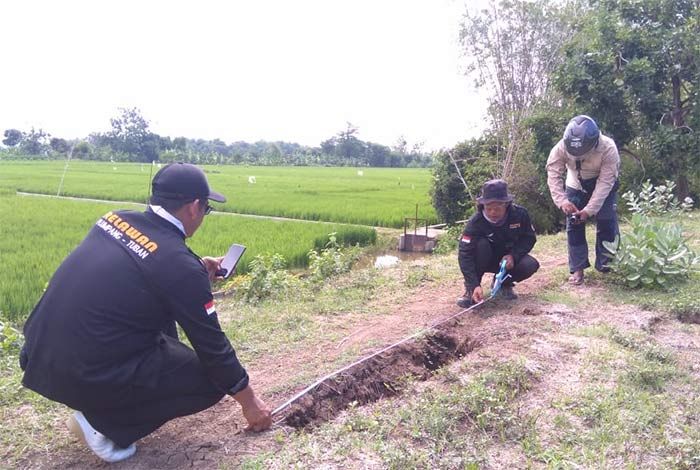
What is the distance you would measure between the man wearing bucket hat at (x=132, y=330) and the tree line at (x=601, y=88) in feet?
25.2

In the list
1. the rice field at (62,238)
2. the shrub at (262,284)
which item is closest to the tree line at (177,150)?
the rice field at (62,238)

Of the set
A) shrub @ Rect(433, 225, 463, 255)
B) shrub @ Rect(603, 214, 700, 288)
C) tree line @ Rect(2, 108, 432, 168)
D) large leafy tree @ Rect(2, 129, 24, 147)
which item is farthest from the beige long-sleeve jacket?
large leafy tree @ Rect(2, 129, 24, 147)

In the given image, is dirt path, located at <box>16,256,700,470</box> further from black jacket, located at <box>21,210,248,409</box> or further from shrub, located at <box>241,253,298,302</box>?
shrub, located at <box>241,253,298,302</box>

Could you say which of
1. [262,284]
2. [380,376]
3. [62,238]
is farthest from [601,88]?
[62,238]

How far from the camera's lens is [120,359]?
6.93 feet

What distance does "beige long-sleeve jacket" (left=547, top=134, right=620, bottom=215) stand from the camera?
4.40 m

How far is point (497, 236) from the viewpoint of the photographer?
410 cm

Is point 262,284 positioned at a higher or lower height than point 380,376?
higher

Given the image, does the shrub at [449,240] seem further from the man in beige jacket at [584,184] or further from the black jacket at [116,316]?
the black jacket at [116,316]

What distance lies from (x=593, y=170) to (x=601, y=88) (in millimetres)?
4385

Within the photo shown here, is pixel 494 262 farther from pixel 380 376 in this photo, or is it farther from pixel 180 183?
pixel 180 183

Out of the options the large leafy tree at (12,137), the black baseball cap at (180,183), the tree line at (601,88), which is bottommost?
the black baseball cap at (180,183)

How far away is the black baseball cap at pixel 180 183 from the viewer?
223 cm

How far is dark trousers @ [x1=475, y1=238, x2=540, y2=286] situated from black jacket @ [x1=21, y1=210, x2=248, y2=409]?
242cm
